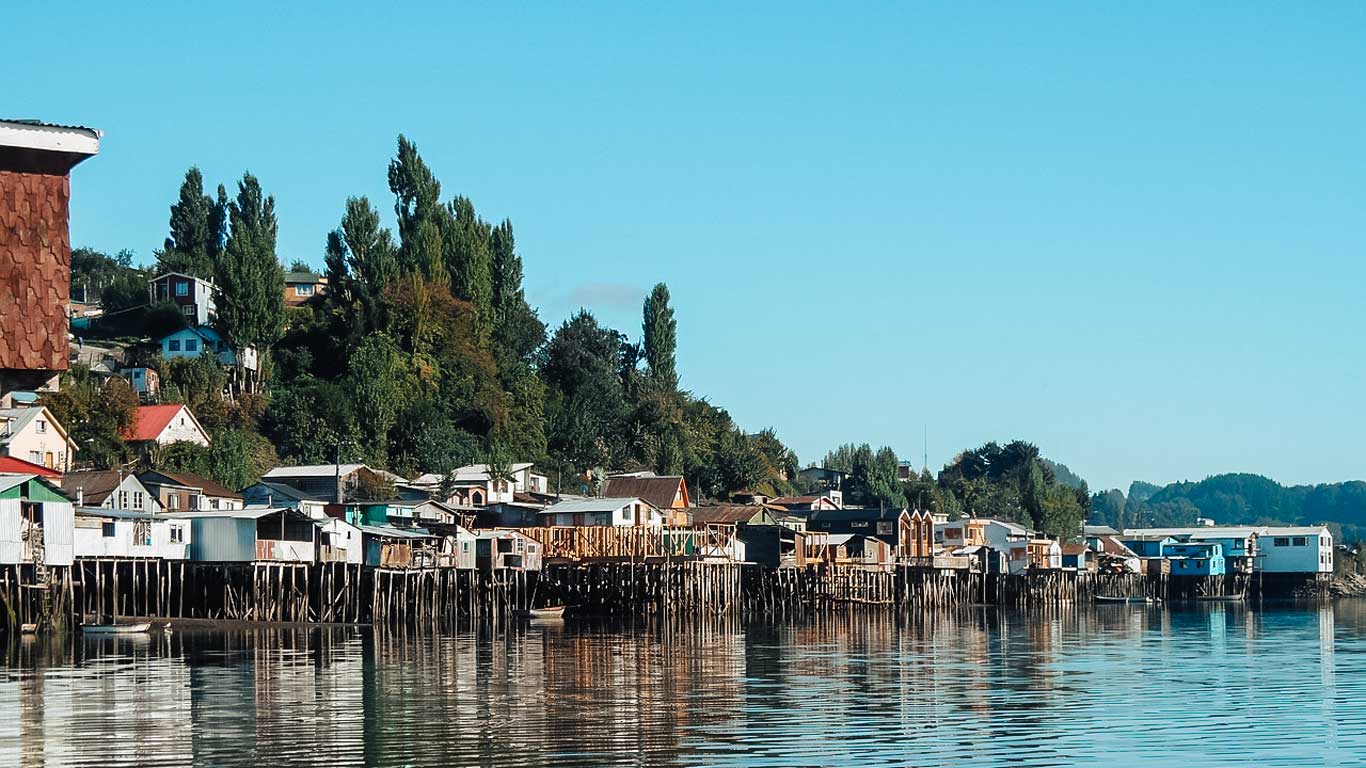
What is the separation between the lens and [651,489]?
343 feet

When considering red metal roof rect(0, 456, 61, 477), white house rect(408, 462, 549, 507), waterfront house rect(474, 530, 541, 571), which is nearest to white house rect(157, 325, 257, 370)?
white house rect(408, 462, 549, 507)

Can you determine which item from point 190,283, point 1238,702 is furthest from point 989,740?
point 190,283

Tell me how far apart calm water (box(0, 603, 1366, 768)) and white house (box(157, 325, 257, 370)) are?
50362mm

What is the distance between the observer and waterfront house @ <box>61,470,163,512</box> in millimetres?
65562

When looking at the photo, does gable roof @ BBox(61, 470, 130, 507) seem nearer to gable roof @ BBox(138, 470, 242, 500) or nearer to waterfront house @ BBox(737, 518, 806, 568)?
gable roof @ BBox(138, 470, 242, 500)

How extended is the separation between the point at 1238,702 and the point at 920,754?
1239cm

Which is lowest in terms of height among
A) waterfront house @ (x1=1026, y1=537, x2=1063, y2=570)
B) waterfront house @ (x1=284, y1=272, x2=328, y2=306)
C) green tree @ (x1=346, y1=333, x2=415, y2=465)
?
waterfront house @ (x1=1026, y1=537, x2=1063, y2=570)

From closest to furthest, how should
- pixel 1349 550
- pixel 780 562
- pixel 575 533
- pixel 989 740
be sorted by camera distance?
pixel 989 740 → pixel 575 533 → pixel 780 562 → pixel 1349 550

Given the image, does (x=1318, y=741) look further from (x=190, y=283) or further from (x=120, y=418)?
(x=190, y=283)

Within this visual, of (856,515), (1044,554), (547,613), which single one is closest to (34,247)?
(547,613)

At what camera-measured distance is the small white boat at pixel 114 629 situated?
2106 inches

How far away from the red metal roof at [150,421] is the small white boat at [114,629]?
36178 mm

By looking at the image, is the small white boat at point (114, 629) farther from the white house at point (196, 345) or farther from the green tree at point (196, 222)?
the green tree at point (196, 222)

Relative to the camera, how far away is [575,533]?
84.4m
